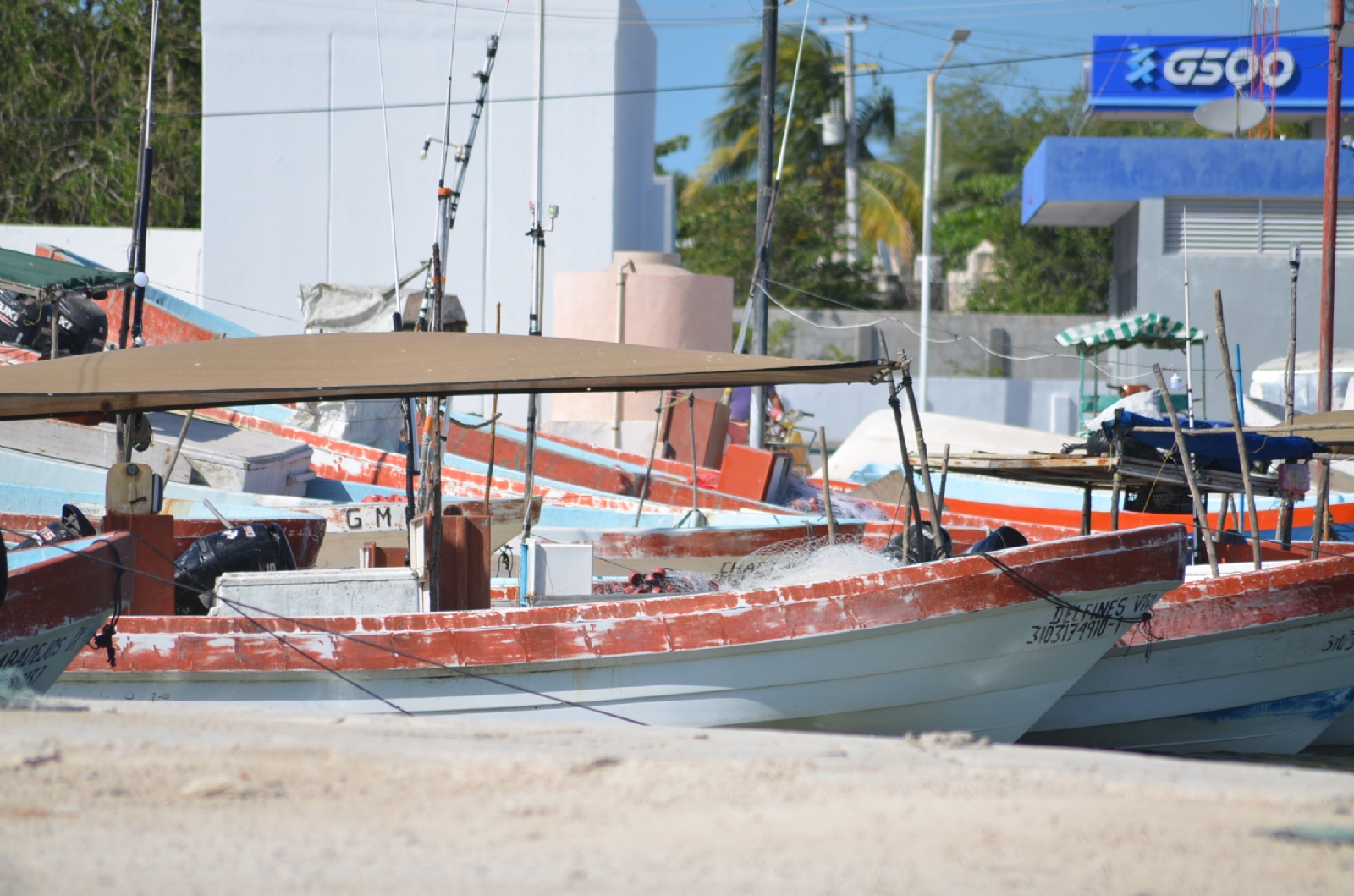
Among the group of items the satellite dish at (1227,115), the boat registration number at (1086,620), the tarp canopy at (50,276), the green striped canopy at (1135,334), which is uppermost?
the satellite dish at (1227,115)

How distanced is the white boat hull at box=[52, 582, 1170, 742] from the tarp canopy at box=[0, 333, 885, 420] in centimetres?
146

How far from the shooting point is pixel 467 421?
1537cm

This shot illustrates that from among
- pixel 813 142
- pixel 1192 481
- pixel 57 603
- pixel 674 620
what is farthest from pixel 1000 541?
pixel 813 142

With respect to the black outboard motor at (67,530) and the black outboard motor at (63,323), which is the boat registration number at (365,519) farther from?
the black outboard motor at (63,323)

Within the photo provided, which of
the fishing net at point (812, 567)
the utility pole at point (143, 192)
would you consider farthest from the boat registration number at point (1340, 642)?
the utility pole at point (143, 192)

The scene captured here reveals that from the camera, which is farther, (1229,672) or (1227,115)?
(1227,115)

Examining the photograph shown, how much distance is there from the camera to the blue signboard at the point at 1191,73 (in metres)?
26.4

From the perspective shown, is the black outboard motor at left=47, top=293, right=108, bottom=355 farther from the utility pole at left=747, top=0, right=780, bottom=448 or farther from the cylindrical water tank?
the cylindrical water tank

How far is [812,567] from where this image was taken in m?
7.24

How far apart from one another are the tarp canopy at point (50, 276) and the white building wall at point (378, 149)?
38.7 feet

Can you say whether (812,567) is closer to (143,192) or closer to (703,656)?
(703,656)

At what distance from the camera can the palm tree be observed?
37.8 m

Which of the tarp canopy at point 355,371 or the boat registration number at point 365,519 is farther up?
the tarp canopy at point 355,371

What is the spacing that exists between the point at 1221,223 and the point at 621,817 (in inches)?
946
